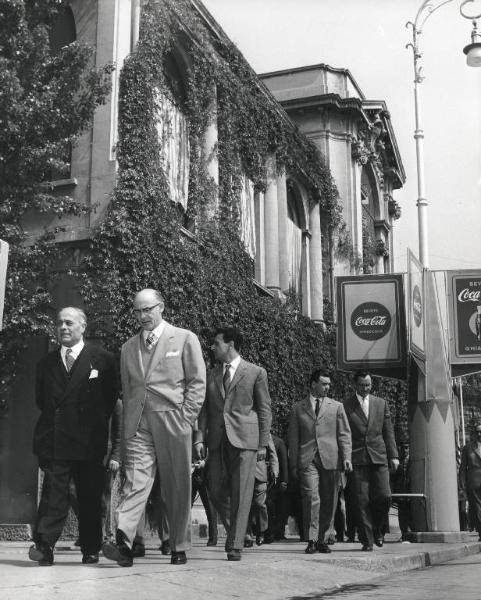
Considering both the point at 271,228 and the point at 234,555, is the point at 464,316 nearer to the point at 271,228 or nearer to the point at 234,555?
the point at 271,228

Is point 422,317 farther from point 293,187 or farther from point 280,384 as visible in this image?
point 293,187

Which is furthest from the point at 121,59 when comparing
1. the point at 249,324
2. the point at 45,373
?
the point at 45,373

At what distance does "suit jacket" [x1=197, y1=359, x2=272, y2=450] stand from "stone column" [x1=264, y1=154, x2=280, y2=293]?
1464 cm

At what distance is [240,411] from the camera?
8.23 metres

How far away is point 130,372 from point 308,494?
3.30m

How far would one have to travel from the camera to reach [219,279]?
55.6ft

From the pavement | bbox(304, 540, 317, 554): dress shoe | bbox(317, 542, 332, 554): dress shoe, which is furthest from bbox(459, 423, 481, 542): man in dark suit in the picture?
the pavement

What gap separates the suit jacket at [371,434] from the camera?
1084cm

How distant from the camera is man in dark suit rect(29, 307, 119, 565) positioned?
6902 mm

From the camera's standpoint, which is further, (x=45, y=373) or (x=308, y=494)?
(x=308, y=494)

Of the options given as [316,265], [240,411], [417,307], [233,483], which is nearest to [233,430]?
[240,411]

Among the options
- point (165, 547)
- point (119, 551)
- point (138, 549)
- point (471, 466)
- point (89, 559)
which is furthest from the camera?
point (471, 466)

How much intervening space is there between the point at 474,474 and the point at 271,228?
33.1ft

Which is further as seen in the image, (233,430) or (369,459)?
(369,459)
